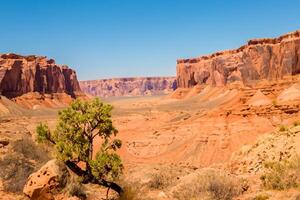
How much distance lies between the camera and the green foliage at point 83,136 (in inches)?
629

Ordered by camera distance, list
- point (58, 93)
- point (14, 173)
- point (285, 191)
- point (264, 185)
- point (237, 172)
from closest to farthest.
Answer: point (285, 191), point (264, 185), point (14, 173), point (237, 172), point (58, 93)

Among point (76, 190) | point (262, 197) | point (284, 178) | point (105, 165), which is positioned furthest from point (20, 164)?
point (284, 178)

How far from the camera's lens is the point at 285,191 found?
14.6 metres

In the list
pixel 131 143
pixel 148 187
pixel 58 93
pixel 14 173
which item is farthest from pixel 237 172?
pixel 58 93

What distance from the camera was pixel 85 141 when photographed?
16469mm

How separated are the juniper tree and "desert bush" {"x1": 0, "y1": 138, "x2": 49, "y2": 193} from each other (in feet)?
12.1

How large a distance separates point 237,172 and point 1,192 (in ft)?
43.3

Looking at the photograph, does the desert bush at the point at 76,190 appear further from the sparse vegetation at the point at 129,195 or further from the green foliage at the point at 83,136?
the sparse vegetation at the point at 129,195

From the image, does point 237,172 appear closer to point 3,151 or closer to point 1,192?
point 1,192

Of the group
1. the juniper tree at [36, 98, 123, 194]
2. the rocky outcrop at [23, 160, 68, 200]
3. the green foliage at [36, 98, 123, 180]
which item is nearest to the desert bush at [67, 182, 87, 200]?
the rocky outcrop at [23, 160, 68, 200]

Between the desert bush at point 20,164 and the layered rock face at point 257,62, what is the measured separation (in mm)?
47542

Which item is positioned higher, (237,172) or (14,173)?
(14,173)

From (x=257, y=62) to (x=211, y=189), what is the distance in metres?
72.0

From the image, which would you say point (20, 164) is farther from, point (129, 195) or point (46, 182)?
point (129, 195)
